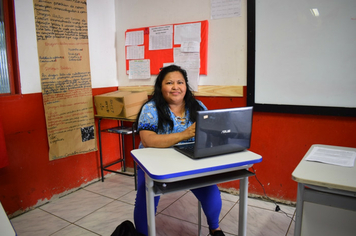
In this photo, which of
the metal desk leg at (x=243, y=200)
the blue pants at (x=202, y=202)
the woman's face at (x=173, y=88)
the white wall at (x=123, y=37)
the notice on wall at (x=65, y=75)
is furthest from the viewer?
the notice on wall at (x=65, y=75)

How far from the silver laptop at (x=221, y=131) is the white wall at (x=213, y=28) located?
113 centimetres

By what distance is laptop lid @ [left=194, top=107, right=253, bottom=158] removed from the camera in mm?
1246

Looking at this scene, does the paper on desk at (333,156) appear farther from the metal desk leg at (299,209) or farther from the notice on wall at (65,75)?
the notice on wall at (65,75)

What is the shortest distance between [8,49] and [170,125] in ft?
5.01

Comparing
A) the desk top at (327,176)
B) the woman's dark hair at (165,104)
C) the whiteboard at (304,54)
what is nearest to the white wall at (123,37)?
the whiteboard at (304,54)

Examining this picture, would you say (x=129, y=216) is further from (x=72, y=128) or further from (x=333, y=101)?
(x=333, y=101)

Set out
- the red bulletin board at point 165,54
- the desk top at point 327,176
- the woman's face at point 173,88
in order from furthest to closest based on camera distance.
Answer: the red bulletin board at point 165,54 < the woman's face at point 173,88 < the desk top at point 327,176

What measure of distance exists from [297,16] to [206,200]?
1.63 meters

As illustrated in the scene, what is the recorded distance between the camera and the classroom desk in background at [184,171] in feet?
3.94

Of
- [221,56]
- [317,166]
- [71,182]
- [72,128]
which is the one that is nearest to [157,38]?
[221,56]

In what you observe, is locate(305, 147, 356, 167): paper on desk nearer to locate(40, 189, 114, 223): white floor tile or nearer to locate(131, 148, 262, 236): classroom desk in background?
locate(131, 148, 262, 236): classroom desk in background

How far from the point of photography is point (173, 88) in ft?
6.05

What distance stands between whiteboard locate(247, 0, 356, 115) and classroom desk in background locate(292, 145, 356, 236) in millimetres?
1064

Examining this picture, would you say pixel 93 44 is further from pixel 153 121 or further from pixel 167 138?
pixel 167 138
